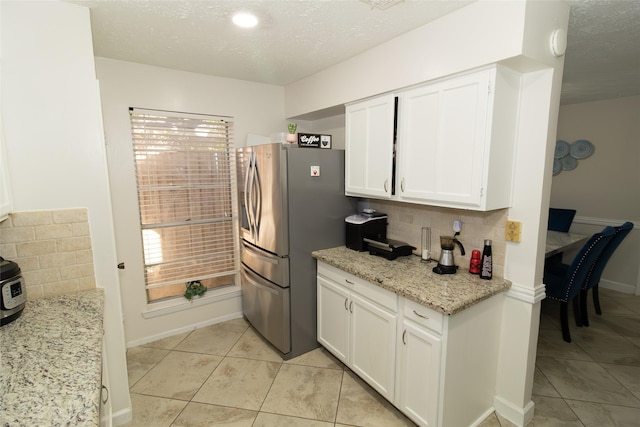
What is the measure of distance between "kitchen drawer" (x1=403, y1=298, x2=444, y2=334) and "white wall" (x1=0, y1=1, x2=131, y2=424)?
185cm

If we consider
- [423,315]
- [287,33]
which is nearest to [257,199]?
[287,33]

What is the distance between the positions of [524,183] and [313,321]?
1939 millimetres

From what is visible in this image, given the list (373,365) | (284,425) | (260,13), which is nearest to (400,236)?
(373,365)

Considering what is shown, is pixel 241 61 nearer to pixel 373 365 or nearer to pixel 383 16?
pixel 383 16

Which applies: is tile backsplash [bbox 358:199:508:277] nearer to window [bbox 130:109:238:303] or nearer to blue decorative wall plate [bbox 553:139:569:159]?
window [bbox 130:109:238:303]

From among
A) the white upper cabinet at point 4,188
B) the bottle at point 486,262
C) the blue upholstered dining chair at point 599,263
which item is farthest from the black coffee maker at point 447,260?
the white upper cabinet at point 4,188

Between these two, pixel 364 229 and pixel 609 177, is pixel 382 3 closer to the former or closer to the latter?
pixel 364 229

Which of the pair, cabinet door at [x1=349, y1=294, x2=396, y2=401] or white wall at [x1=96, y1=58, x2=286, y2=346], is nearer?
cabinet door at [x1=349, y1=294, x2=396, y2=401]

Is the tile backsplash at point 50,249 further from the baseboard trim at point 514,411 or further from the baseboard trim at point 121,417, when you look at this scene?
the baseboard trim at point 514,411

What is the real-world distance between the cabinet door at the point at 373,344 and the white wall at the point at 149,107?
1.62m

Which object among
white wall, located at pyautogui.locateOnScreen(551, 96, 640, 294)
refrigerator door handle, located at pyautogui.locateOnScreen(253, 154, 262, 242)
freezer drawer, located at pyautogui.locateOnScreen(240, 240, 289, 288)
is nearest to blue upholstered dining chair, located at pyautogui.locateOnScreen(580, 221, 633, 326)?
white wall, located at pyautogui.locateOnScreen(551, 96, 640, 294)

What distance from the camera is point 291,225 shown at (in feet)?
8.35

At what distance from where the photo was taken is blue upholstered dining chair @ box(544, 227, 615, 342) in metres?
2.82

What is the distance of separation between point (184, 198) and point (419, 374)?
8.20ft
